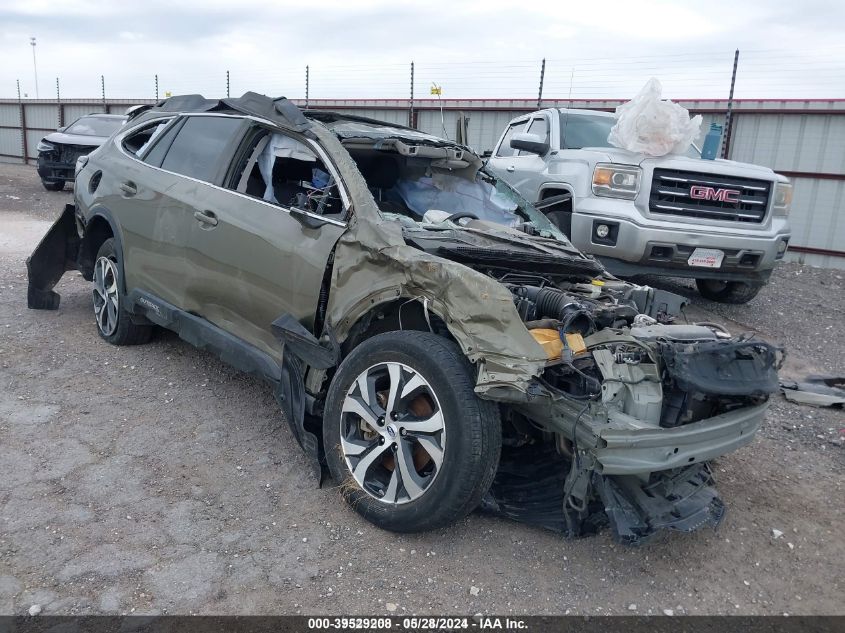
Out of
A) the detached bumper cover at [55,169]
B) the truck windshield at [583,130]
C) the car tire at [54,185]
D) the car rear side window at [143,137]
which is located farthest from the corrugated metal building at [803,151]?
the car tire at [54,185]

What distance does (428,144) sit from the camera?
4.44 m

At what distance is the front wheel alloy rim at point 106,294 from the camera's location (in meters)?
5.37

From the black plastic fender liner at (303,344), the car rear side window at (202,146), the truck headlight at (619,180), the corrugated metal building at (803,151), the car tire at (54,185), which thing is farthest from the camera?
the car tire at (54,185)

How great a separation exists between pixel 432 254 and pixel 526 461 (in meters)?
1.17

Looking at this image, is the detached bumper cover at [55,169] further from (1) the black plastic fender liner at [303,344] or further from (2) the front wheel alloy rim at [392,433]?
(2) the front wheel alloy rim at [392,433]

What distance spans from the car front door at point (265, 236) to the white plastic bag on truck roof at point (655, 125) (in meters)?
Result: 3.69

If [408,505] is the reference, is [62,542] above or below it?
below

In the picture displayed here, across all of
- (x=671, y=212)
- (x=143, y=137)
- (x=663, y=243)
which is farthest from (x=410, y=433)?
(x=671, y=212)

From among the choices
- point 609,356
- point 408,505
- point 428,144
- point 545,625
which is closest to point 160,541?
point 408,505

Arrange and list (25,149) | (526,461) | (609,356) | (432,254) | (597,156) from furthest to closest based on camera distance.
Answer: (25,149)
(597,156)
(526,461)
(432,254)
(609,356)

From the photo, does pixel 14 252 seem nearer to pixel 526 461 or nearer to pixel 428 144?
pixel 428 144

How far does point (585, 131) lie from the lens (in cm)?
773

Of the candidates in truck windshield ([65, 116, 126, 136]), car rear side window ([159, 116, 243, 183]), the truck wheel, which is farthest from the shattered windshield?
truck windshield ([65, 116, 126, 136])

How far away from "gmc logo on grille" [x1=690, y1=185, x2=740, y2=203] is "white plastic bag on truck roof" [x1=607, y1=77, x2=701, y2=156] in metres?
0.45
